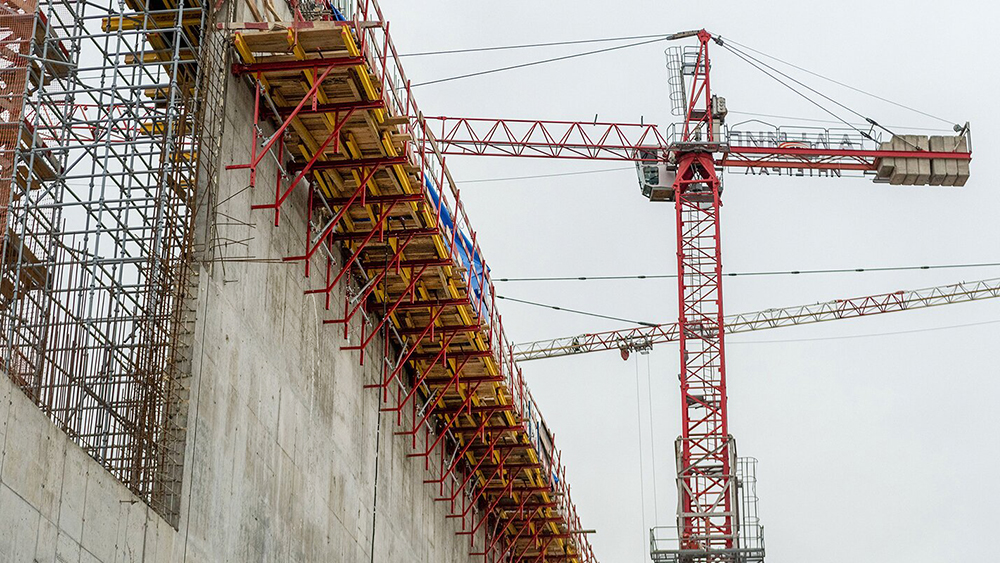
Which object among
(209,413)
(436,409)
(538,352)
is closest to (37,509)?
(209,413)

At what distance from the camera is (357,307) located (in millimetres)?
29297

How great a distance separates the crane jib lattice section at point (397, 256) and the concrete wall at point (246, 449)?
58cm

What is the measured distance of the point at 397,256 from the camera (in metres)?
29.5

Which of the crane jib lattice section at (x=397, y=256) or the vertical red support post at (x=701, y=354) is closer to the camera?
the crane jib lattice section at (x=397, y=256)

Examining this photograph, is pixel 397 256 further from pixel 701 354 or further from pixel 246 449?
pixel 701 354

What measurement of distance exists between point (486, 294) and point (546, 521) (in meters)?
8.59

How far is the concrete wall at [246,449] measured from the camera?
18.0 m

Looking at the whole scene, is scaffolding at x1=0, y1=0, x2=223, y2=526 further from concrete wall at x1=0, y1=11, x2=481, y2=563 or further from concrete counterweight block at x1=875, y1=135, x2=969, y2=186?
concrete counterweight block at x1=875, y1=135, x2=969, y2=186

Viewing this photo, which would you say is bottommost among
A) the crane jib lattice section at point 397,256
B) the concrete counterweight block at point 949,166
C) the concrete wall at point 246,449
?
A: the concrete wall at point 246,449

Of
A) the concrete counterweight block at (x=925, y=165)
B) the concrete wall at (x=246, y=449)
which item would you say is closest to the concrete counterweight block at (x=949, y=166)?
the concrete counterweight block at (x=925, y=165)

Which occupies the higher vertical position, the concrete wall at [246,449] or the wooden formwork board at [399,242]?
the wooden formwork board at [399,242]

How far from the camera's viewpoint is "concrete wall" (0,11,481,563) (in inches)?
708

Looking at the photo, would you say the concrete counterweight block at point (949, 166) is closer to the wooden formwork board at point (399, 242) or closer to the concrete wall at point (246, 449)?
the wooden formwork board at point (399, 242)

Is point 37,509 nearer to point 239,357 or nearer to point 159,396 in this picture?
point 159,396
